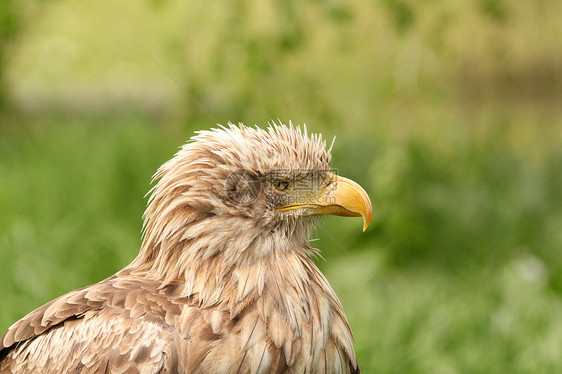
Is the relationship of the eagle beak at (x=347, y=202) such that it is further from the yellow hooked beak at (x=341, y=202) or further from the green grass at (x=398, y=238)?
the green grass at (x=398, y=238)

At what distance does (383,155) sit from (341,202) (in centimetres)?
369

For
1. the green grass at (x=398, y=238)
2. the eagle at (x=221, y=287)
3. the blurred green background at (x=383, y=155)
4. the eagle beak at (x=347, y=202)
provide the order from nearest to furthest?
1. the eagle at (x=221, y=287)
2. the eagle beak at (x=347, y=202)
3. the green grass at (x=398, y=238)
4. the blurred green background at (x=383, y=155)

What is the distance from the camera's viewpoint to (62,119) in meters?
8.62

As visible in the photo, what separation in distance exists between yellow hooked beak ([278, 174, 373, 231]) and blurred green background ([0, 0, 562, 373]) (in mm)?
1973

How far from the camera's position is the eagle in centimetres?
246

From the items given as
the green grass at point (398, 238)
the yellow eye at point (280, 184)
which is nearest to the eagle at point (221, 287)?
the yellow eye at point (280, 184)

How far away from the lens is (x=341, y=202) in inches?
109

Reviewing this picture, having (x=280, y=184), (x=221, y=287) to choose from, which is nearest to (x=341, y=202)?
(x=280, y=184)

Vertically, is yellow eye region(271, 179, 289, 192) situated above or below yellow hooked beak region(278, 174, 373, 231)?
above

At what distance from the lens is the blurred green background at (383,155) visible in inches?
201

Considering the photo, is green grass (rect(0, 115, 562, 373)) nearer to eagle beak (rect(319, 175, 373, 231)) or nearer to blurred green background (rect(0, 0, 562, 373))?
blurred green background (rect(0, 0, 562, 373))

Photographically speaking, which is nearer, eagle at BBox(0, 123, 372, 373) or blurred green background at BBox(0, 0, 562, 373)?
eagle at BBox(0, 123, 372, 373)

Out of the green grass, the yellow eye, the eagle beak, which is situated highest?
the yellow eye

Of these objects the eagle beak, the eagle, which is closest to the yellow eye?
the eagle
